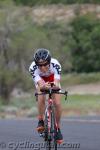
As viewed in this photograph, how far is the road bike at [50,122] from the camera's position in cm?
1265

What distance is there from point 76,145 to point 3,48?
3298 centimetres

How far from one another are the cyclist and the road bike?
0.27 ft

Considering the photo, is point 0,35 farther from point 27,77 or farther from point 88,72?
point 88,72

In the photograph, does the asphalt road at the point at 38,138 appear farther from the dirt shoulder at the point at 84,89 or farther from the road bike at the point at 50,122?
the dirt shoulder at the point at 84,89

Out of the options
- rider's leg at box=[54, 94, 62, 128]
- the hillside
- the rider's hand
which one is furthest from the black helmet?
the hillside

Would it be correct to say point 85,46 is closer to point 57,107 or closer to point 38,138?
point 38,138

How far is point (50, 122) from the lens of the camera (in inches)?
503

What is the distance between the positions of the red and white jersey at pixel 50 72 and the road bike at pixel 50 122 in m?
0.53

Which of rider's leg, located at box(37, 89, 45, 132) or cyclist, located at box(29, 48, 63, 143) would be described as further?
rider's leg, located at box(37, 89, 45, 132)

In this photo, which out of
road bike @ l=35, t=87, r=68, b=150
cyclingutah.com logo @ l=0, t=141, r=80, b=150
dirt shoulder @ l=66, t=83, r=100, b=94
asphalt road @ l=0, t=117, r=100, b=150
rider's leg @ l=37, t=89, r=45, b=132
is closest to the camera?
road bike @ l=35, t=87, r=68, b=150

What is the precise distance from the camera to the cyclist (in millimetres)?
12727

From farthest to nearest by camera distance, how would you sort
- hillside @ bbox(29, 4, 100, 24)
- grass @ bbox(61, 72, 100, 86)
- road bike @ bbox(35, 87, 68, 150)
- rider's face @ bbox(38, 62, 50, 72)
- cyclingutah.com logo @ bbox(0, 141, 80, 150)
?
hillside @ bbox(29, 4, 100, 24)
grass @ bbox(61, 72, 100, 86)
cyclingutah.com logo @ bbox(0, 141, 80, 150)
rider's face @ bbox(38, 62, 50, 72)
road bike @ bbox(35, 87, 68, 150)

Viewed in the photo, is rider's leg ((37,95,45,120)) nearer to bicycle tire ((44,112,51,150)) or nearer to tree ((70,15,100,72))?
bicycle tire ((44,112,51,150))

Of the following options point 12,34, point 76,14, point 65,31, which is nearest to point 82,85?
point 65,31
